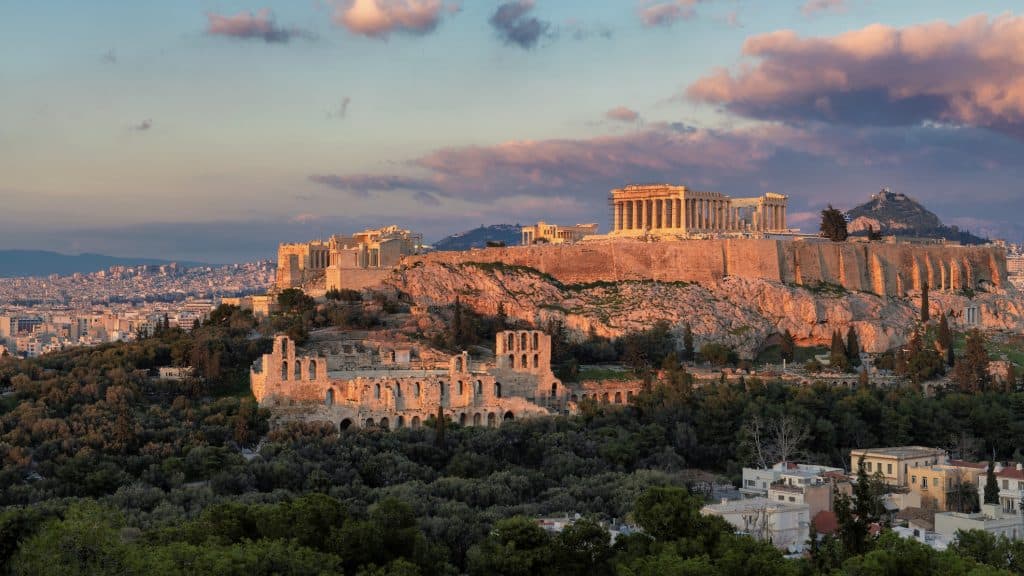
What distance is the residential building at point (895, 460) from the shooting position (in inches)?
2007

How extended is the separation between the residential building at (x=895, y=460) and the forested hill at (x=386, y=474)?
3.19 metres

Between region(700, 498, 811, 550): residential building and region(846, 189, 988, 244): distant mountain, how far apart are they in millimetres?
113220

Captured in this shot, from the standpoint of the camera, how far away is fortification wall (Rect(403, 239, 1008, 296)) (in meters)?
81.9

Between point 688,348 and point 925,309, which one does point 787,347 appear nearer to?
point 688,348

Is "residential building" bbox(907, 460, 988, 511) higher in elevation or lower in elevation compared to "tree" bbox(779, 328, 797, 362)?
lower

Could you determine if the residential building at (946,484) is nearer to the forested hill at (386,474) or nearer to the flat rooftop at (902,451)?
the flat rooftop at (902,451)

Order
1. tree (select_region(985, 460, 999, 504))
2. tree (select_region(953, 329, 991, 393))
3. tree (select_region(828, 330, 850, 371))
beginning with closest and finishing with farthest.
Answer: tree (select_region(985, 460, 999, 504)), tree (select_region(953, 329, 991, 393)), tree (select_region(828, 330, 850, 371))

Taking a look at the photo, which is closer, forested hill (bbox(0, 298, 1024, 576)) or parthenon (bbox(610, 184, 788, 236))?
forested hill (bbox(0, 298, 1024, 576))

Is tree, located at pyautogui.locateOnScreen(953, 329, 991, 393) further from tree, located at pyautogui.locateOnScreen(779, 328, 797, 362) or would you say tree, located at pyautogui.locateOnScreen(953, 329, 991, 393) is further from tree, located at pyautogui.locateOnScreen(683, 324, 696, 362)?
tree, located at pyautogui.locateOnScreen(683, 324, 696, 362)

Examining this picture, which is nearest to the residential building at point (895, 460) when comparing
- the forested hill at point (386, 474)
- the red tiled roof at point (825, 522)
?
the forested hill at point (386, 474)

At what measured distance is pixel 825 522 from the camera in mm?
43844

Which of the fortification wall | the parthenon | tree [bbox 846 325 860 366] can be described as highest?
the parthenon

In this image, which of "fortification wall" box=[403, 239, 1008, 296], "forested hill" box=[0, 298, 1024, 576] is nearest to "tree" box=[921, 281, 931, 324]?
"fortification wall" box=[403, 239, 1008, 296]

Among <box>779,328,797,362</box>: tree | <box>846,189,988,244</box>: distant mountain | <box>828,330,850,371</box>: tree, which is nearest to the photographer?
<box>828,330,850,371</box>: tree
